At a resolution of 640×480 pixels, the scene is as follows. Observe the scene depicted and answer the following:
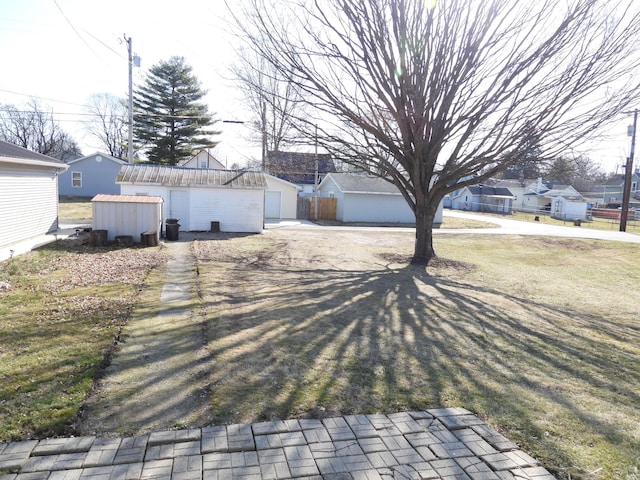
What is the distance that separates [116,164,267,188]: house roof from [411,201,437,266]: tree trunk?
27.9ft

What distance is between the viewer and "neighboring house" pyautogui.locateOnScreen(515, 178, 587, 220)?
44.9m

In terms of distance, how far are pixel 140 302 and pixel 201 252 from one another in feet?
20.1

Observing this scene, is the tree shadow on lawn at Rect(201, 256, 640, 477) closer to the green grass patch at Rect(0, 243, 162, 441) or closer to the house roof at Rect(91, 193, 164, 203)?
the green grass patch at Rect(0, 243, 162, 441)

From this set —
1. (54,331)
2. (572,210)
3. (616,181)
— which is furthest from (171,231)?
(616,181)

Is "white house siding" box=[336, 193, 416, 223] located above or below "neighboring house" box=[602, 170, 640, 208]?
below

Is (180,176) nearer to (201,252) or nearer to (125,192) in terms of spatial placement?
(125,192)

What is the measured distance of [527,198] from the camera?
5806cm

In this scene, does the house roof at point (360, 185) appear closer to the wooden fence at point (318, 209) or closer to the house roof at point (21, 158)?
the wooden fence at point (318, 209)

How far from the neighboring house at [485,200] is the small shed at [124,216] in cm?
4305

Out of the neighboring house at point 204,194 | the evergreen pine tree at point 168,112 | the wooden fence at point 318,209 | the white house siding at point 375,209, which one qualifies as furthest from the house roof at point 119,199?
the evergreen pine tree at point 168,112

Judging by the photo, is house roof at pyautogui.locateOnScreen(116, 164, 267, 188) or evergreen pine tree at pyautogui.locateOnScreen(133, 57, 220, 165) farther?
evergreen pine tree at pyautogui.locateOnScreen(133, 57, 220, 165)

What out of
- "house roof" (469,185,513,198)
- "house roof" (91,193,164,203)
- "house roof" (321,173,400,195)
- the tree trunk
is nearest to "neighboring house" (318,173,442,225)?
"house roof" (321,173,400,195)

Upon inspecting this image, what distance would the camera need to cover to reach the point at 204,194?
1892 centimetres

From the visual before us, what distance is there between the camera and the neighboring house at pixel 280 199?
29.0 metres
